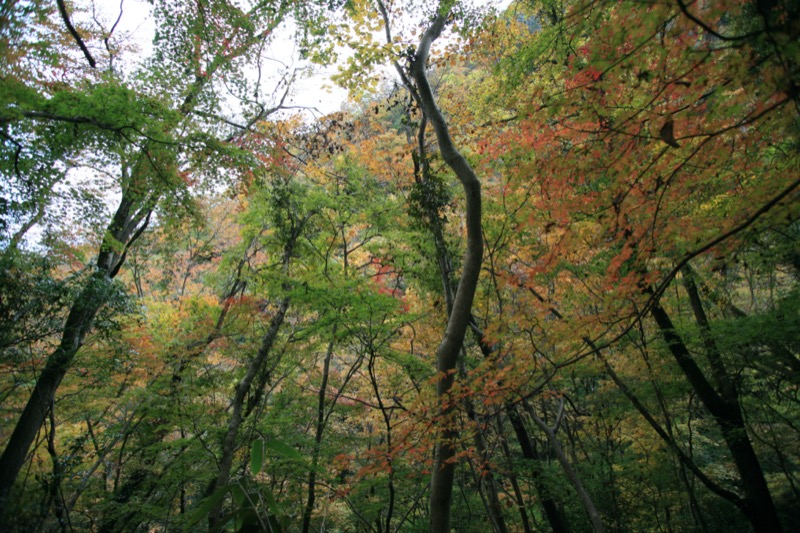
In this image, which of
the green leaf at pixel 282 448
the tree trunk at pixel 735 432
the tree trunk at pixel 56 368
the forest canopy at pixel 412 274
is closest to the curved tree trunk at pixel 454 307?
the forest canopy at pixel 412 274

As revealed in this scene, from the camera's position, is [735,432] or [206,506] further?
[735,432]

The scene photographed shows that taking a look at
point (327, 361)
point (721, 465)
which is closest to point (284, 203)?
point (327, 361)

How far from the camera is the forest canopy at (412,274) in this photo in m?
3.72

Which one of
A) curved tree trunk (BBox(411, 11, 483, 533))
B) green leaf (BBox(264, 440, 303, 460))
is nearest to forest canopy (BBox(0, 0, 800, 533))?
curved tree trunk (BBox(411, 11, 483, 533))

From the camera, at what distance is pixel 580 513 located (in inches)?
347

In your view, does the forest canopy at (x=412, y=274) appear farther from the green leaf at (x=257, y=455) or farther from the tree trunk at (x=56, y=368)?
the green leaf at (x=257, y=455)

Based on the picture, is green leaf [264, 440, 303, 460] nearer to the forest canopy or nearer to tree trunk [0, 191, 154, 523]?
the forest canopy

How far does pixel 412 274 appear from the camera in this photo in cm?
677

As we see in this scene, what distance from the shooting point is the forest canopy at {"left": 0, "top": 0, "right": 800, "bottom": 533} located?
3719 millimetres

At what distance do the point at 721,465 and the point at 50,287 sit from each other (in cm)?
1479

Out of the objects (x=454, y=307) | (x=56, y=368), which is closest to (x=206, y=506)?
(x=454, y=307)

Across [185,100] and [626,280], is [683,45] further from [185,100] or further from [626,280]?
[185,100]

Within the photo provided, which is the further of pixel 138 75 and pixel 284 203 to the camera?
pixel 284 203

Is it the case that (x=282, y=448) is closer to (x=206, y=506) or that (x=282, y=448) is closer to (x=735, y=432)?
(x=206, y=506)
